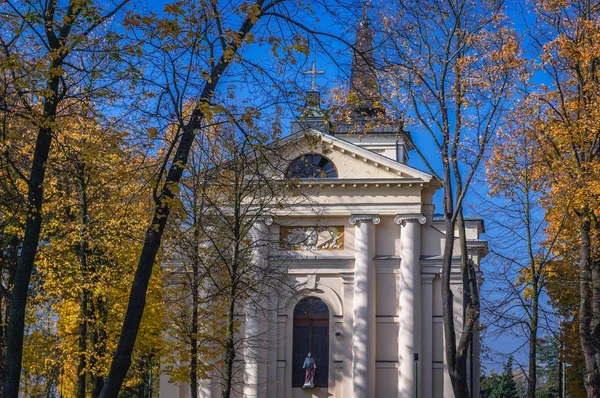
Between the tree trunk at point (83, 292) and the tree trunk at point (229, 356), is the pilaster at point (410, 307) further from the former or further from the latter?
the tree trunk at point (83, 292)

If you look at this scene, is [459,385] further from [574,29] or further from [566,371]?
[566,371]

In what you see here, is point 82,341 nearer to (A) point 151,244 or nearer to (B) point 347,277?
(B) point 347,277

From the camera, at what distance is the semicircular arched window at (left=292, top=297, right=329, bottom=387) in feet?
115

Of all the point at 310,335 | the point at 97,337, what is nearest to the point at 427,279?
the point at 310,335

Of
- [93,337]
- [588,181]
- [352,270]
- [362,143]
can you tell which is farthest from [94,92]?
[362,143]

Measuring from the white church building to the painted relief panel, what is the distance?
0.13ft

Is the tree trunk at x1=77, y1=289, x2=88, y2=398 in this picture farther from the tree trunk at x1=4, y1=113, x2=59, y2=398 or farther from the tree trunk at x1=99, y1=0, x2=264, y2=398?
the tree trunk at x1=99, y1=0, x2=264, y2=398

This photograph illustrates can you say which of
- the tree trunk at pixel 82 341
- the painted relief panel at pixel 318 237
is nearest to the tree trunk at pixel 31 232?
the tree trunk at pixel 82 341

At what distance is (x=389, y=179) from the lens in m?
35.6

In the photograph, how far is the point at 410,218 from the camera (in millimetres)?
35469

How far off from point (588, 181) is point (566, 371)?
26.9 m

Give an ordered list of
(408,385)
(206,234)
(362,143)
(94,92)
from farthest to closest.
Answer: (362,143) < (408,385) < (206,234) < (94,92)

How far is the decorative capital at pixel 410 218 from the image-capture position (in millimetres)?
35438

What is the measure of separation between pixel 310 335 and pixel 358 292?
8.13ft
